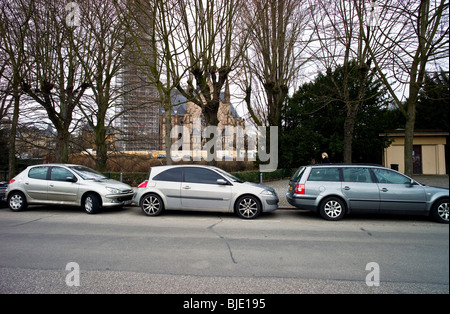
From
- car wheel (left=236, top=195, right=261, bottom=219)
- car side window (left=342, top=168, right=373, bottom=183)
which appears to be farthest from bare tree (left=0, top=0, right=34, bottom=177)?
car side window (left=342, top=168, right=373, bottom=183)

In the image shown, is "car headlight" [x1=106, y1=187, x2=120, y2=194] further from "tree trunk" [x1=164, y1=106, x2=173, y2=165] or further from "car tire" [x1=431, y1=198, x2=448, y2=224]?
"car tire" [x1=431, y1=198, x2=448, y2=224]

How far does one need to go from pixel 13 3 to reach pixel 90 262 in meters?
15.0

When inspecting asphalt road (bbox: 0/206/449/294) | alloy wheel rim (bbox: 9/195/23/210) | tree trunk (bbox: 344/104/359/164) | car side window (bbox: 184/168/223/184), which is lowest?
asphalt road (bbox: 0/206/449/294)

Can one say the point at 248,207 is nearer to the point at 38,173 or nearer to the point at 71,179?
the point at 71,179

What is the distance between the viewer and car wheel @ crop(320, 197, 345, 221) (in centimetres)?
780

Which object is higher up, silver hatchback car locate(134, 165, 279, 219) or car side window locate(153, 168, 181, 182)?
car side window locate(153, 168, 181, 182)

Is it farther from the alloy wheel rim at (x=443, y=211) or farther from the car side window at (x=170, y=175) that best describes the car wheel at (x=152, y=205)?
the alloy wheel rim at (x=443, y=211)

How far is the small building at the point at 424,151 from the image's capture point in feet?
67.6

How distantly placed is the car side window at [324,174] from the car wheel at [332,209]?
1.95ft

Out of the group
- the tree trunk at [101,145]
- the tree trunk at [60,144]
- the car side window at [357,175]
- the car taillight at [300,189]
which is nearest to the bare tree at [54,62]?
the tree trunk at [60,144]

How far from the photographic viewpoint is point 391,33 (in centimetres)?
1140

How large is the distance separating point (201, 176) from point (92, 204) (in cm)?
364

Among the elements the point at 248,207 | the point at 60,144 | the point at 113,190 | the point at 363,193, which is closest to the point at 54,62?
the point at 60,144

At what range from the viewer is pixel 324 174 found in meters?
8.20
